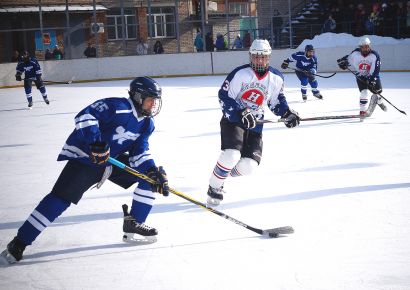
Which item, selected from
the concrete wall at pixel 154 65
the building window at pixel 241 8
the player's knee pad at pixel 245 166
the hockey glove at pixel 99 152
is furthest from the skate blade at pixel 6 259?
the building window at pixel 241 8

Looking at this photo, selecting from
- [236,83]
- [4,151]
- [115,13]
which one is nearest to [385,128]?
[236,83]

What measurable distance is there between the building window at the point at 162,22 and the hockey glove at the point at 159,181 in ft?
49.0

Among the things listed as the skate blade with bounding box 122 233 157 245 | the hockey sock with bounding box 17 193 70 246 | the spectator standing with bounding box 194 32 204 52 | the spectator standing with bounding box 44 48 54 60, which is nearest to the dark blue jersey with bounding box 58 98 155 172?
the hockey sock with bounding box 17 193 70 246

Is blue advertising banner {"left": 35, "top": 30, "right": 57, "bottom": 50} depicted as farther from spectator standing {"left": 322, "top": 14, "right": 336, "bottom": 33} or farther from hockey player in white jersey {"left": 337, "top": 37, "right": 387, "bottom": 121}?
hockey player in white jersey {"left": 337, "top": 37, "right": 387, "bottom": 121}

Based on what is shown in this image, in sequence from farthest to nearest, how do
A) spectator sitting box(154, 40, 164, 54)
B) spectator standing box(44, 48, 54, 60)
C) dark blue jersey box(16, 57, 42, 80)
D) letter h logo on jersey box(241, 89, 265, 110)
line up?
1. spectator sitting box(154, 40, 164, 54)
2. spectator standing box(44, 48, 54, 60)
3. dark blue jersey box(16, 57, 42, 80)
4. letter h logo on jersey box(241, 89, 265, 110)

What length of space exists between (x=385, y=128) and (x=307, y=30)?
470 inches

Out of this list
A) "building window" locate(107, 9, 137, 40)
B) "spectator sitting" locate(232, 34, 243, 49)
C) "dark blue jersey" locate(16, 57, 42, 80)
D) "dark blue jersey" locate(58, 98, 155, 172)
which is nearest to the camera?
"dark blue jersey" locate(58, 98, 155, 172)

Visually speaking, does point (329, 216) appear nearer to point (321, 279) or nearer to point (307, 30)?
point (321, 279)

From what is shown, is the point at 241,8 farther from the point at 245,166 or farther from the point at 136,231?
the point at 136,231

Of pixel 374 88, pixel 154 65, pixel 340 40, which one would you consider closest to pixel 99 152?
pixel 374 88

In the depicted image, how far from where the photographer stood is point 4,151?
6.62 meters

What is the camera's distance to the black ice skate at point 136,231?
10.8 feet

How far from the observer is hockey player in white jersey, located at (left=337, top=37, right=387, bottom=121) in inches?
303

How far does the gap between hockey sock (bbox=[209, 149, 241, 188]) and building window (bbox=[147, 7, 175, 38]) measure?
14193mm
